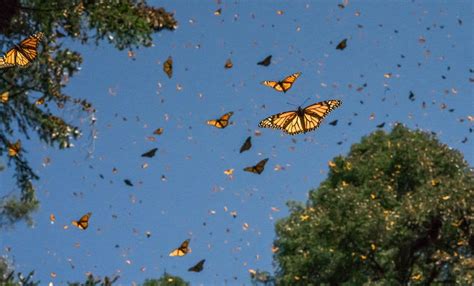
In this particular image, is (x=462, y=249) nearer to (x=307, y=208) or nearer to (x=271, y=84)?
(x=307, y=208)

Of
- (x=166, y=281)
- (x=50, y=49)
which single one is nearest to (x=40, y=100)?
(x=50, y=49)

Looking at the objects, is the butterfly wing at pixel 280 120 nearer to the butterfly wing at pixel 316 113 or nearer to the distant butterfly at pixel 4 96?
the butterfly wing at pixel 316 113

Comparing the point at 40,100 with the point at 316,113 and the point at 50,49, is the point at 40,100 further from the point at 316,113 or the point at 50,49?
the point at 316,113

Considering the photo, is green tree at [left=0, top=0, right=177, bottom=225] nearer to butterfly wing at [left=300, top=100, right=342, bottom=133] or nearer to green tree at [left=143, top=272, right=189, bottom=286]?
butterfly wing at [left=300, top=100, right=342, bottom=133]

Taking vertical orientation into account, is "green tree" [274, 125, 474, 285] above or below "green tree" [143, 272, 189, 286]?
below

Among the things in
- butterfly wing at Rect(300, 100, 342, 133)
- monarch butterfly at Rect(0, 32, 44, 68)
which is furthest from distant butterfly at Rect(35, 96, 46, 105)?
butterfly wing at Rect(300, 100, 342, 133)
